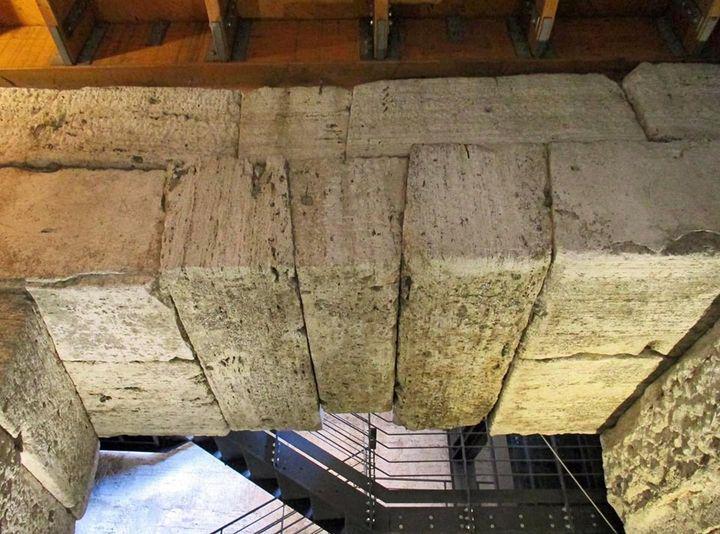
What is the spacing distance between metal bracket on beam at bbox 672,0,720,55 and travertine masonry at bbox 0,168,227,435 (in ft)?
7.04

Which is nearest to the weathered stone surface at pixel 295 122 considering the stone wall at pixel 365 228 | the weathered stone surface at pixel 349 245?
the stone wall at pixel 365 228

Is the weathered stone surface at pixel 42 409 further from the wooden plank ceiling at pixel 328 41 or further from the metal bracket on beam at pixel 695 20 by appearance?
the metal bracket on beam at pixel 695 20

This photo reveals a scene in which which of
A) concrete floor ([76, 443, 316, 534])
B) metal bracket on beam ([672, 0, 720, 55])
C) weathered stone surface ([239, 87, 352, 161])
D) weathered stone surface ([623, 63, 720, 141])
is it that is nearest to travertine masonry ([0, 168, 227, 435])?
weathered stone surface ([239, 87, 352, 161])

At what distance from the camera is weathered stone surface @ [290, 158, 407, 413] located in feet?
6.23

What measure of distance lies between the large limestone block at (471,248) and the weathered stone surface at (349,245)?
60 millimetres

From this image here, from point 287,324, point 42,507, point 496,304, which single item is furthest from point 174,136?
point 42,507

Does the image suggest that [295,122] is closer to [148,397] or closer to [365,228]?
[365,228]

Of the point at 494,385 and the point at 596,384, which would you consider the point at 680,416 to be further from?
the point at 494,385

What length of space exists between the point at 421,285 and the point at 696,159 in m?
1.09

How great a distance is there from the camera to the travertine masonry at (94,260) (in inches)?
75.2

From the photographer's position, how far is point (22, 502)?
215cm

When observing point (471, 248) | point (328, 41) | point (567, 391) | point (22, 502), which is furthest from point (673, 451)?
point (22, 502)

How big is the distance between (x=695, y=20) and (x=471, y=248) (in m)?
1.39

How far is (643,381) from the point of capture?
99.8 inches
